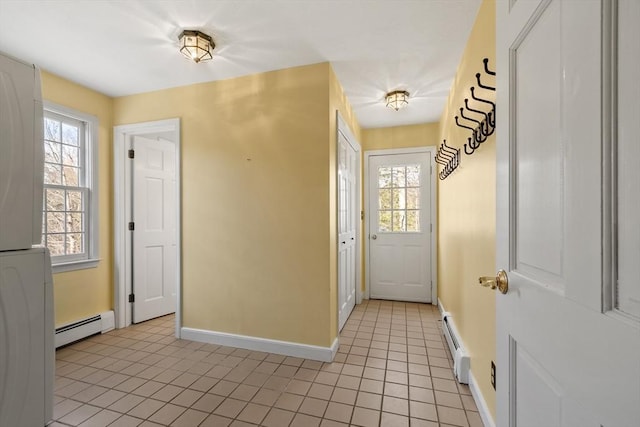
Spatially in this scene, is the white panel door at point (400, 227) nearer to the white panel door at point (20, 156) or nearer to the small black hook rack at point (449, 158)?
the small black hook rack at point (449, 158)

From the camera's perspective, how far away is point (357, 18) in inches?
69.1

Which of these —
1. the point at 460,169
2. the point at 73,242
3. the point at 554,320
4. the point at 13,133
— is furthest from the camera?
the point at 73,242

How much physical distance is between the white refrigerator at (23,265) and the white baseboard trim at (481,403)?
237 centimetres

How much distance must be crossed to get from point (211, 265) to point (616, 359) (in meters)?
2.60

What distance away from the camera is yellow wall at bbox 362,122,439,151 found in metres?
3.68

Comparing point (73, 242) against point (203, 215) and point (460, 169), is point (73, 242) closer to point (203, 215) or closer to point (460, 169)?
point (203, 215)

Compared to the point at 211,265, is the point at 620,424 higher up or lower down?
higher up

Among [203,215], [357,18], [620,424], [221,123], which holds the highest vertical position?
[357,18]

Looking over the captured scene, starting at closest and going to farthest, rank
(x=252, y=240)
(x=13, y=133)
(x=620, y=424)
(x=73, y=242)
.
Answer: (x=620, y=424)
(x=13, y=133)
(x=252, y=240)
(x=73, y=242)

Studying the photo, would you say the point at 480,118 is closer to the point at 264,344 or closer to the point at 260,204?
the point at 260,204

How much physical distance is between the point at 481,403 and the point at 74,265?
3449mm

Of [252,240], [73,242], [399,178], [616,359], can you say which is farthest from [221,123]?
[616,359]

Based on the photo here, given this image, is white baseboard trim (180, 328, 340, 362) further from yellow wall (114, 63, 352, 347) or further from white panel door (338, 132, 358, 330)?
white panel door (338, 132, 358, 330)

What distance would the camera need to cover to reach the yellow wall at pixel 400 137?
12.1ft
